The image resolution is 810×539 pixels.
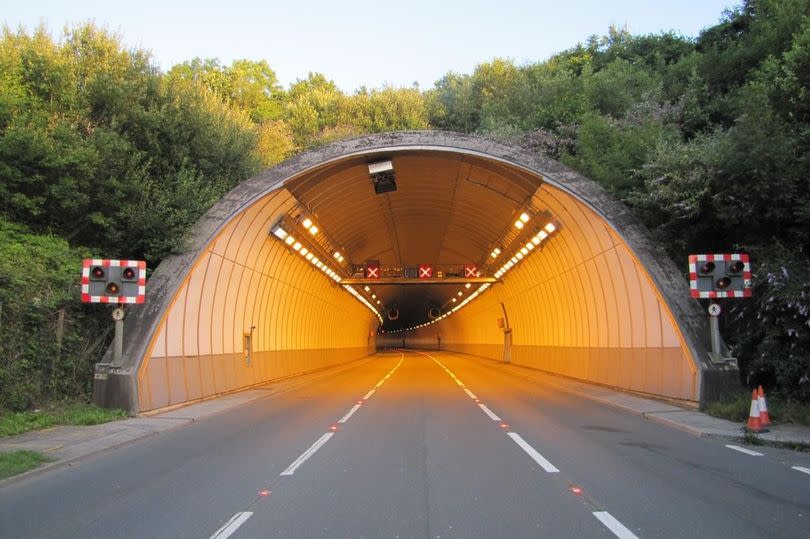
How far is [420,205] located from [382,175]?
22.6 ft

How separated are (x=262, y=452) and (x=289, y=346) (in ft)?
66.7

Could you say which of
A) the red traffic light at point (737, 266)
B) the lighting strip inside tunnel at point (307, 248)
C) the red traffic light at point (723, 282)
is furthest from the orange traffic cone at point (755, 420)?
the lighting strip inside tunnel at point (307, 248)

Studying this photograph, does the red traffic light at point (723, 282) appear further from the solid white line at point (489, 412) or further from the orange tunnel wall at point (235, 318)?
the orange tunnel wall at point (235, 318)

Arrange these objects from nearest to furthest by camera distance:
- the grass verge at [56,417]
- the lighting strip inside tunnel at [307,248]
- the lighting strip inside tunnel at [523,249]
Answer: the grass verge at [56,417] → the lighting strip inside tunnel at [307,248] → the lighting strip inside tunnel at [523,249]

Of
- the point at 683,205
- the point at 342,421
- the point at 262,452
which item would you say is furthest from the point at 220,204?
the point at 683,205

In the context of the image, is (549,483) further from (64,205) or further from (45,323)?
(64,205)

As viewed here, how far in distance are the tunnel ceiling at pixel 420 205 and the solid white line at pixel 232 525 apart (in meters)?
13.9

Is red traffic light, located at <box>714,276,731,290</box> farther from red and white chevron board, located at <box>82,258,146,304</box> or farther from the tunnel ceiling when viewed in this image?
red and white chevron board, located at <box>82,258,146,304</box>

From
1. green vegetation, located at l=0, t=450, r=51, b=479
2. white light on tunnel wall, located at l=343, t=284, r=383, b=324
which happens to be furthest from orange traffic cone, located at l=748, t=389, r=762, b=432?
white light on tunnel wall, located at l=343, t=284, r=383, b=324

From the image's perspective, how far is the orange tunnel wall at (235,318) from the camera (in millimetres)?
17031

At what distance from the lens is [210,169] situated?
23734 mm

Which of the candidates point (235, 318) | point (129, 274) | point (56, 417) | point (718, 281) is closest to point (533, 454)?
point (718, 281)

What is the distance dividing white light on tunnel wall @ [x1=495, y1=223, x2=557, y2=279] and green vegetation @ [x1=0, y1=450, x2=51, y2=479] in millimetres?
17209

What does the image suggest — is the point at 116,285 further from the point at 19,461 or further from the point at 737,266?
the point at 737,266
